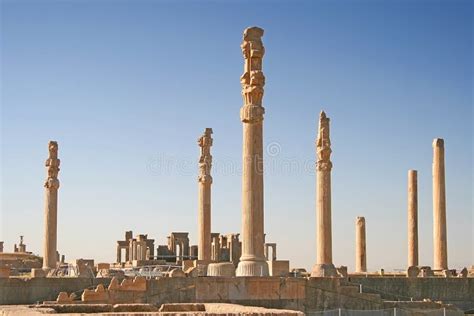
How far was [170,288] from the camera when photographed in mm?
24312

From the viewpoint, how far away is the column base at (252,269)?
2323 cm

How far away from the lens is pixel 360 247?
4191 centimetres

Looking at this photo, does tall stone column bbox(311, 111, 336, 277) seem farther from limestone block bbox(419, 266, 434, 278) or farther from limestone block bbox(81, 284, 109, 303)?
limestone block bbox(81, 284, 109, 303)

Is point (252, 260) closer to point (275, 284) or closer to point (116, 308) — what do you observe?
point (275, 284)

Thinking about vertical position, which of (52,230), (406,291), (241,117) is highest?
(241,117)

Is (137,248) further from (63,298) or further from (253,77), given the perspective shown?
(253,77)

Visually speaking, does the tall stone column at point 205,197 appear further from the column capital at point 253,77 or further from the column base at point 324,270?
A: the column capital at point 253,77

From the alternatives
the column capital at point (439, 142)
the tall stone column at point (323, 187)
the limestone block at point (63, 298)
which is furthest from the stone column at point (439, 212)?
the limestone block at point (63, 298)

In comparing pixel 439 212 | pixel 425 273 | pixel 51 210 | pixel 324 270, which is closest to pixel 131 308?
pixel 324 270

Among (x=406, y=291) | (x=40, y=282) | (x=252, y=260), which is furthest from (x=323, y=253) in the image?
(x=40, y=282)

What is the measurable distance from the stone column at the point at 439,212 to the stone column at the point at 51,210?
56.5ft

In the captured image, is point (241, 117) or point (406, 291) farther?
point (406, 291)

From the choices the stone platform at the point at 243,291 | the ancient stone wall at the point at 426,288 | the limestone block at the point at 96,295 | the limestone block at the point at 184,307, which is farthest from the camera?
the ancient stone wall at the point at 426,288

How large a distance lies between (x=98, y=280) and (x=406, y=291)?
39.2 feet
